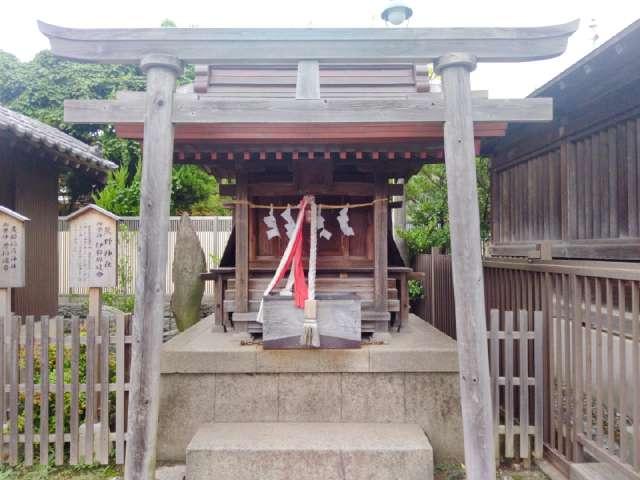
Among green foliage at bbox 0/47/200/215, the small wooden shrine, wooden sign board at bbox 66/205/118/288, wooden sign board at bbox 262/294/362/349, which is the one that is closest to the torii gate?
the small wooden shrine

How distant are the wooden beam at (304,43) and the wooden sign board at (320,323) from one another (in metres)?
2.43

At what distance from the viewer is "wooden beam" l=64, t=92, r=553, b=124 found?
11.4ft

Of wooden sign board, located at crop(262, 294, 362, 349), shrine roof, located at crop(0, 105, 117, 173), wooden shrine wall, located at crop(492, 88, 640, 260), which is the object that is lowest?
wooden sign board, located at crop(262, 294, 362, 349)

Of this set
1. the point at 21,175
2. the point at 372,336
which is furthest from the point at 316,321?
the point at 21,175

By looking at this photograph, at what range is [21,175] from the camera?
8.98 m

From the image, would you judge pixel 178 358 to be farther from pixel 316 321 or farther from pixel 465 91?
pixel 465 91

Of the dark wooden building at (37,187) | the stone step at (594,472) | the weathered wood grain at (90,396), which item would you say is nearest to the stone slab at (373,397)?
the stone step at (594,472)

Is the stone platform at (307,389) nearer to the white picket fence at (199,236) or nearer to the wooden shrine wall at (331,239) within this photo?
the wooden shrine wall at (331,239)

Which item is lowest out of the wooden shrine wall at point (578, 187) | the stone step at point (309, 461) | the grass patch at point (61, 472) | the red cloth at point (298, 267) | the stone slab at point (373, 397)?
the grass patch at point (61, 472)

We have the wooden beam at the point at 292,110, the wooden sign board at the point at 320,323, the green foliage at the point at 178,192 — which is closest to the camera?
the wooden beam at the point at 292,110

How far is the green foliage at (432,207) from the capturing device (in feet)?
35.1

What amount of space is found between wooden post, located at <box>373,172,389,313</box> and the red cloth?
36.3 inches

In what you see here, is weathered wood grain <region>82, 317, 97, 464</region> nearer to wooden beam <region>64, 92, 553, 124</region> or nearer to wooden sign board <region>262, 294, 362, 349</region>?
wooden sign board <region>262, 294, 362, 349</region>

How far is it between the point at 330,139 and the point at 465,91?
152 centimetres
